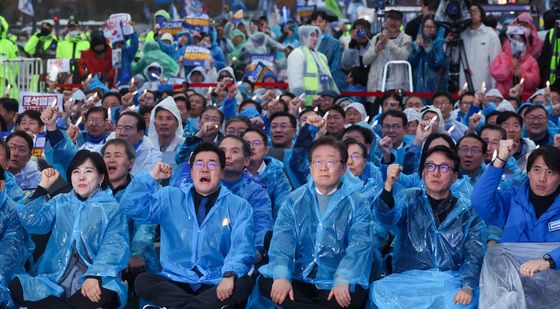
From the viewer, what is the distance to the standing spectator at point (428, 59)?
508 inches

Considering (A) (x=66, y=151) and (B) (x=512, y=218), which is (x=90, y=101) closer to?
(A) (x=66, y=151)

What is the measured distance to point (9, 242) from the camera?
22.2 feet

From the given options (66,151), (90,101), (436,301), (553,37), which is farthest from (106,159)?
(553,37)

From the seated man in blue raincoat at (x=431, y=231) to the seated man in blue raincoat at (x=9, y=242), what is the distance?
6.82ft

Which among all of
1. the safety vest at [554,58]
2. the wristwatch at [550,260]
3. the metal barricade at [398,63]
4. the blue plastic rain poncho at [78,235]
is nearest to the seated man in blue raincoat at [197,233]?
the blue plastic rain poncho at [78,235]

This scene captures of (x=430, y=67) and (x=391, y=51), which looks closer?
(x=391, y=51)

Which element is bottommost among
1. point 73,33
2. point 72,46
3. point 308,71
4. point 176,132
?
point 176,132

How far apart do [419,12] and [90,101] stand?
5.00 metres

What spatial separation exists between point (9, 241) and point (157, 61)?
32.7ft

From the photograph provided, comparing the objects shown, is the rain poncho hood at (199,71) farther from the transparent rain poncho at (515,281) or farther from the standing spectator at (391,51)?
the transparent rain poncho at (515,281)

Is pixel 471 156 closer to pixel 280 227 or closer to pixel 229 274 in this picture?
pixel 280 227

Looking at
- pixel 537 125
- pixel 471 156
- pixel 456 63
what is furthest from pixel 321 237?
pixel 456 63

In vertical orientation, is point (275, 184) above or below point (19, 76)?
below

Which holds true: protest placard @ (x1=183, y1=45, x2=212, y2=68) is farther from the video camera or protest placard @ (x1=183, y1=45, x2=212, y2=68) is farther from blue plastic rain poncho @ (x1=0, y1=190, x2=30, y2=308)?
blue plastic rain poncho @ (x1=0, y1=190, x2=30, y2=308)
